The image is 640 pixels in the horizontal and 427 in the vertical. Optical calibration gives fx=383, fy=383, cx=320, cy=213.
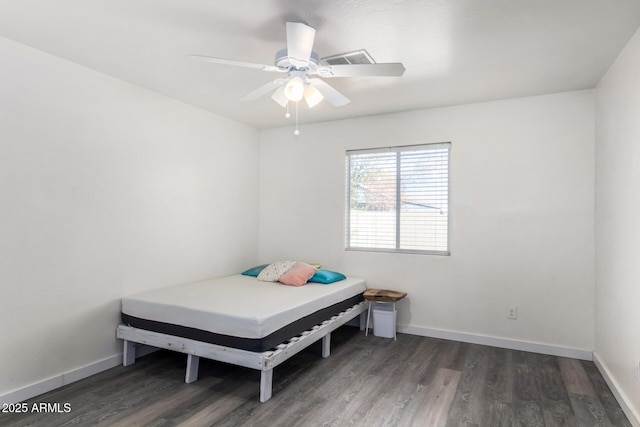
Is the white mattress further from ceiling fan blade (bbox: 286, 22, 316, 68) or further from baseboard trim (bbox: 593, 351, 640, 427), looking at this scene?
baseboard trim (bbox: 593, 351, 640, 427)

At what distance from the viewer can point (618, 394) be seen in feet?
8.50

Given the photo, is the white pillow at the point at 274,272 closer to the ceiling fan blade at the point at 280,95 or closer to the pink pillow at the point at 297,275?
the pink pillow at the point at 297,275

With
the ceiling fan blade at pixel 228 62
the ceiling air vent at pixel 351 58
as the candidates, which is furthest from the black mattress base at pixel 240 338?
the ceiling air vent at pixel 351 58

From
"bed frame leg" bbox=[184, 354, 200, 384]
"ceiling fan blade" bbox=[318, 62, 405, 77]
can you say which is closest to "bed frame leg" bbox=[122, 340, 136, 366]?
"bed frame leg" bbox=[184, 354, 200, 384]

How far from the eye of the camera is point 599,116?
127 inches

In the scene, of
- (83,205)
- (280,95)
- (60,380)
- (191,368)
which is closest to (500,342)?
(191,368)

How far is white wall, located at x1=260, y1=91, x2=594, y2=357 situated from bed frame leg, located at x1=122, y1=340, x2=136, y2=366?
2228mm

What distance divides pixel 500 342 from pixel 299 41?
10.8 feet

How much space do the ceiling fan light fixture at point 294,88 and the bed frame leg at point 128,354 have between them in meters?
2.40

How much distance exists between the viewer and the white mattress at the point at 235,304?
104 inches

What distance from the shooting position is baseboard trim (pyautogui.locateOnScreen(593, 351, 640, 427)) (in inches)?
90.1

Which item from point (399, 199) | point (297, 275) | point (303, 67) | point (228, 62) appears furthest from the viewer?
point (399, 199)

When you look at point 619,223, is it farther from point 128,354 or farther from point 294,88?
point 128,354

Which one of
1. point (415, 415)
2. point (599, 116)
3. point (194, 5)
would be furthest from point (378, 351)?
point (194, 5)
